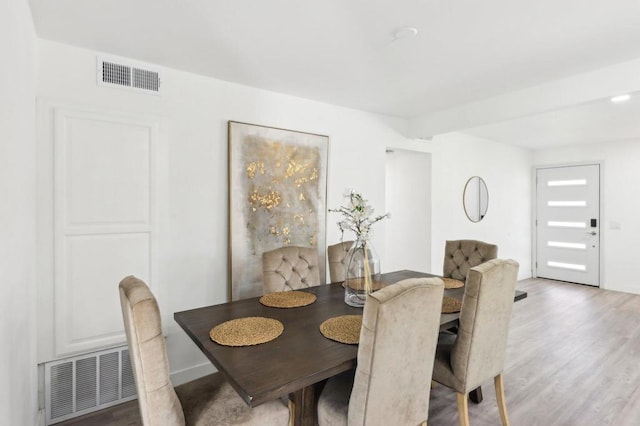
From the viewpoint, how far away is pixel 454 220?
15.9ft

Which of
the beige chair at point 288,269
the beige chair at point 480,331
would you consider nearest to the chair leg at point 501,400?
the beige chair at point 480,331

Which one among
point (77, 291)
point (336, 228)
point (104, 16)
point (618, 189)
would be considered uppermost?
point (104, 16)

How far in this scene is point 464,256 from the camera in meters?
2.94

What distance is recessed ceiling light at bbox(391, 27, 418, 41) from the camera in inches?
80.5

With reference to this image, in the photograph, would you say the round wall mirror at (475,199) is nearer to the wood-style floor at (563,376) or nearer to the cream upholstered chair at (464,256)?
the wood-style floor at (563,376)

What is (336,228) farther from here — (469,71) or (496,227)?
(496,227)

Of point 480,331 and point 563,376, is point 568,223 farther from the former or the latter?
point 480,331

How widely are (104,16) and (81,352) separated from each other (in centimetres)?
212

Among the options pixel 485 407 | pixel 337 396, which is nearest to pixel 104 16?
pixel 337 396

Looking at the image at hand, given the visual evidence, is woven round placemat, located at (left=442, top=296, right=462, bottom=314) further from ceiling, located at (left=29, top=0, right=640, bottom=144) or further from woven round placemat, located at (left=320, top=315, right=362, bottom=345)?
ceiling, located at (left=29, top=0, right=640, bottom=144)

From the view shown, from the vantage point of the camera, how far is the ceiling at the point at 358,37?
1.84m

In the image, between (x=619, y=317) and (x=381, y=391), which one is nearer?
(x=381, y=391)

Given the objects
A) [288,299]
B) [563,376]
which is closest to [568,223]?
[563,376]

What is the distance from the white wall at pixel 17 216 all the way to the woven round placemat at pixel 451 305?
2029 millimetres
